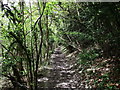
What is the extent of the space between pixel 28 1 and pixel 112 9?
371 cm

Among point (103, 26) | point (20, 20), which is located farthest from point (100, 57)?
point (20, 20)

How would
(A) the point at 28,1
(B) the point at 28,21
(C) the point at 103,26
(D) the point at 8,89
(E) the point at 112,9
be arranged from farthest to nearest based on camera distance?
(C) the point at 103,26 < (D) the point at 8,89 < (B) the point at 28,21 < (A) the point at 28,1 < (E) the point at 112,9

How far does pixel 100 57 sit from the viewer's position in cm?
902

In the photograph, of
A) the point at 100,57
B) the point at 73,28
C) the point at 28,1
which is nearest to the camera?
the point at 28,1

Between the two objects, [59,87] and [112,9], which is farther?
[59,87]

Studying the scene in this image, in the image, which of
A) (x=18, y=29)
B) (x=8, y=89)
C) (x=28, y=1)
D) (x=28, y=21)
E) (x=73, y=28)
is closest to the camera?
(x=18, y=29)

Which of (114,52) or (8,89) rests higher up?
(114,52)

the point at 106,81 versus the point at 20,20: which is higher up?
the point at 20,20

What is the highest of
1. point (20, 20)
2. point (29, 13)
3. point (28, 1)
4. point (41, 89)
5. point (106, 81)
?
point (28, 1)

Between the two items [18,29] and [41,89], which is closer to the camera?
[18,29]

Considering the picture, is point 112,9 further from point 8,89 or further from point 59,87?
point 8,89

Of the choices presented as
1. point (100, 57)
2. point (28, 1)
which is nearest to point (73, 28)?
point (100, 57)

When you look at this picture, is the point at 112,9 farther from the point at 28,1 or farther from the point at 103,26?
the point at 28,1

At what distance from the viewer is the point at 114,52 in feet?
24.7
